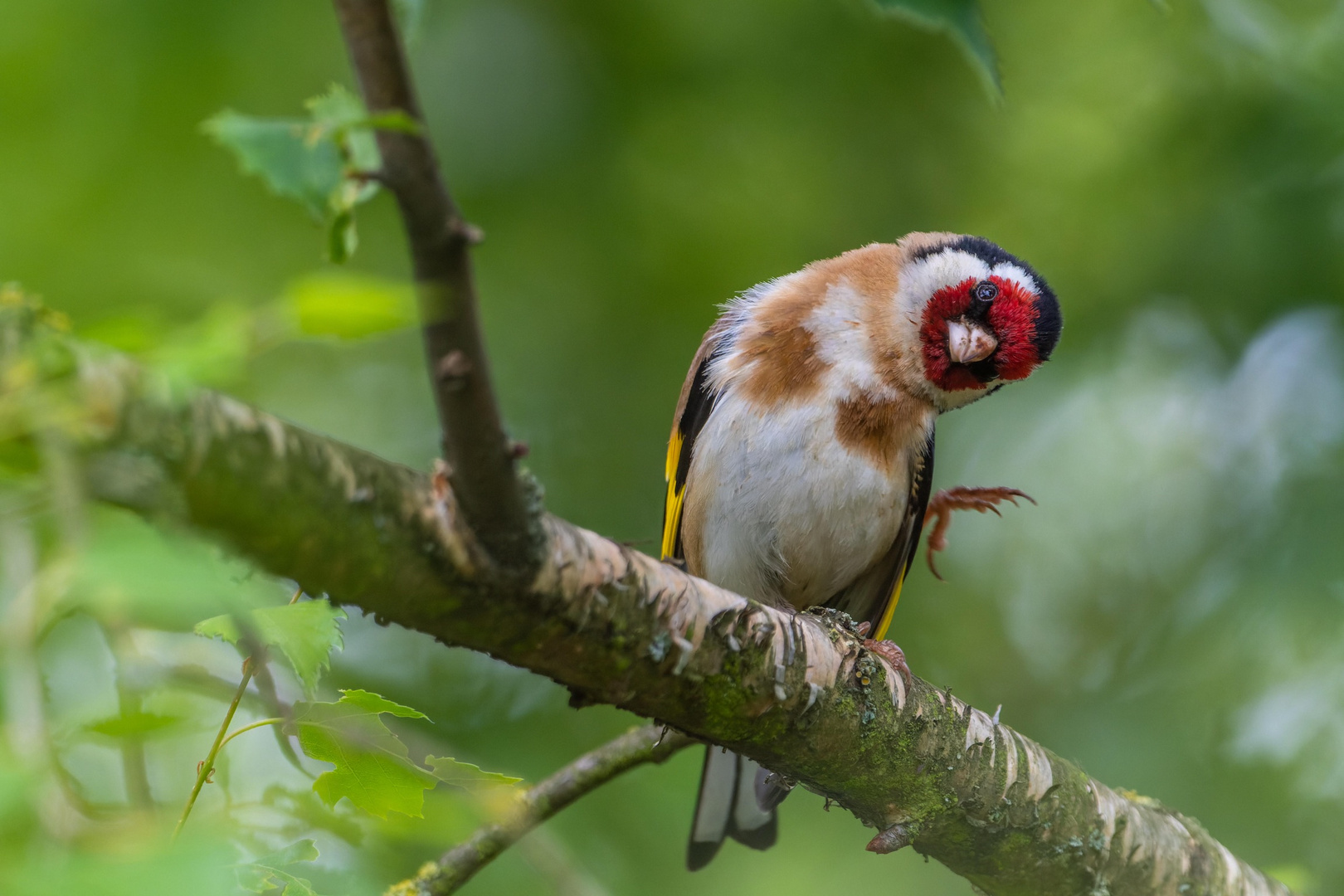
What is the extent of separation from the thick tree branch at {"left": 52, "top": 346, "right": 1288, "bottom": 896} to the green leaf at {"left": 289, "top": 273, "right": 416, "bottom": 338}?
306mm

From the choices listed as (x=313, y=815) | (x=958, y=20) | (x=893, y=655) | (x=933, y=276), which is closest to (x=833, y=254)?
(x=933, y=276)

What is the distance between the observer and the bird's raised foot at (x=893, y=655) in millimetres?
2838

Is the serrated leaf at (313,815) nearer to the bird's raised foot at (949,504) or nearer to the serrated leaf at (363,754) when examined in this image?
the serrated leaf at (363,754)

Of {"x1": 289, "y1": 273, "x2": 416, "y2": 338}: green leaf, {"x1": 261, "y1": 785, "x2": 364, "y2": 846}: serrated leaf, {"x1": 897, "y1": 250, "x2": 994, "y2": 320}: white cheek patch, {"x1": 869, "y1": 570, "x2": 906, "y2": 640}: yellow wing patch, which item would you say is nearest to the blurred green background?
{"x1": 869, "y1": 570, "x2": 906, "y2": 640}: yellow wing patch

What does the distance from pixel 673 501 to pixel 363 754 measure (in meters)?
2.22

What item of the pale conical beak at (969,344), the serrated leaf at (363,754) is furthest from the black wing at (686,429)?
the serrated leaf at (363,754)

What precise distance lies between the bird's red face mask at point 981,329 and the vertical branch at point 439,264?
2374 millimetres

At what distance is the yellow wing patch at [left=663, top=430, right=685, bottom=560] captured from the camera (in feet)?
12.5

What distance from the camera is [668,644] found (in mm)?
2051

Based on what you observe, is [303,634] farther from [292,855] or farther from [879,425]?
[879,425]

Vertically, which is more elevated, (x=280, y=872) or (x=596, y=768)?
(x=280, y=872)

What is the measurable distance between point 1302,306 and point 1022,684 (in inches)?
105

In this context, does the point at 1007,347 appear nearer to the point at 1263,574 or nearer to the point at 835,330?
the point at 835,330

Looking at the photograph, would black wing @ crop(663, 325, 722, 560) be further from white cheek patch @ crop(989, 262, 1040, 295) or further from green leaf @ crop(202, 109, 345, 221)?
green leaf @ crop(202, 109, 345, 221)
